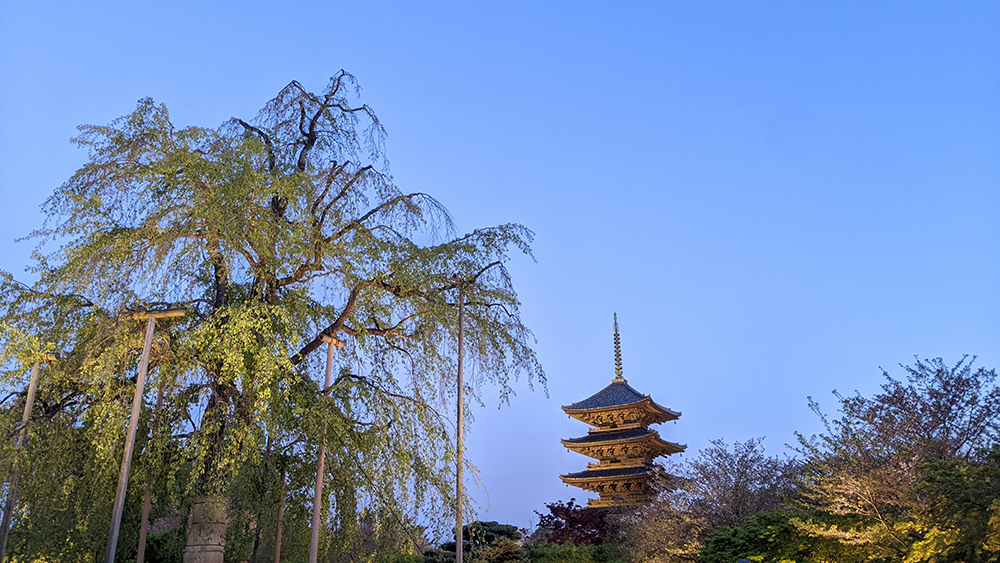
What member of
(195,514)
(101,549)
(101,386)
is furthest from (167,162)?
(101,549)

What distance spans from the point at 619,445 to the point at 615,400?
2.58 metres

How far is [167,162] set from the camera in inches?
355

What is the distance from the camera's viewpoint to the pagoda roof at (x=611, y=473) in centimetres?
3447

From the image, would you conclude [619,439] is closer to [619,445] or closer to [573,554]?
[619,445]

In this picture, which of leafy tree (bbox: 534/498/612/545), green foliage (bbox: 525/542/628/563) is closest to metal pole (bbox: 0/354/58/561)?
green foliage (bbox: 525/542/628/563)

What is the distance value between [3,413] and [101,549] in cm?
350

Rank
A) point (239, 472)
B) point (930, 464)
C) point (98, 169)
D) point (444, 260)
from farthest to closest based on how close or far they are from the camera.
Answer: point (444, 260)
point (98, 169)
point (239, 472)
point (930, 464)

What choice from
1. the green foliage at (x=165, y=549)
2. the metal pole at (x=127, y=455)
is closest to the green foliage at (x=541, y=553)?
the green foliage at (x=165, y=549)

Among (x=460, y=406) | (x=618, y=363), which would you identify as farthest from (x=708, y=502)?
(x=618, y=363)

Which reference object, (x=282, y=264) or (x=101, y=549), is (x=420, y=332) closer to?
(x=282, y=264)

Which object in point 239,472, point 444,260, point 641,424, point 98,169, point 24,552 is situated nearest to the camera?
point 239,472

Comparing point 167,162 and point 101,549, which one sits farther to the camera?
point 101,549

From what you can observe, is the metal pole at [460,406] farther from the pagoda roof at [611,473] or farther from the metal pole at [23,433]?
the pagoda roof at [611,473]

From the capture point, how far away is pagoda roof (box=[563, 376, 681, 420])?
36.6 meters
